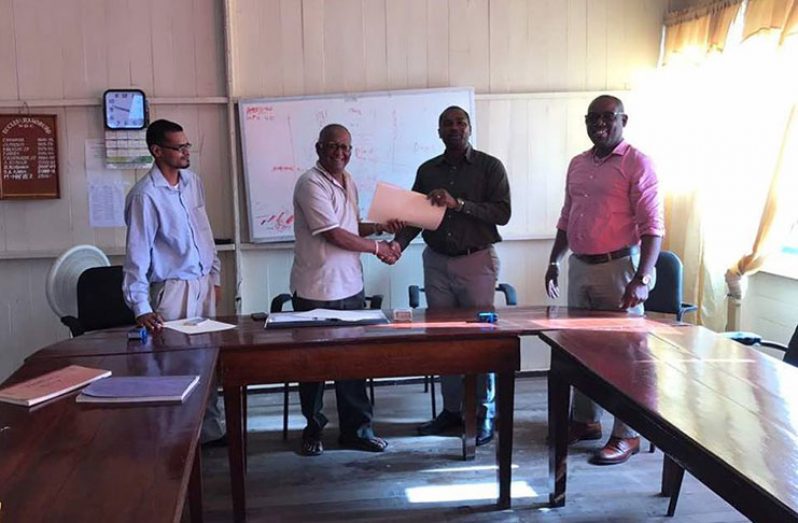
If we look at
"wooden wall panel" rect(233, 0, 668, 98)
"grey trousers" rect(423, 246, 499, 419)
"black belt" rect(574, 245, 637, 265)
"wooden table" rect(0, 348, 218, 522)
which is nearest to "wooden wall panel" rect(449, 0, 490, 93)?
"wooden wall panel" rect(233, 0, 668, 98)

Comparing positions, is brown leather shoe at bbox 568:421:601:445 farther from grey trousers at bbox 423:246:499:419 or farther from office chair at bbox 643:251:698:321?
office chair at bbox 643:251:698:321

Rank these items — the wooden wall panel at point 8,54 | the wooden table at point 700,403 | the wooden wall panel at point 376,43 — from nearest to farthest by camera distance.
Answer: the wooden table at point 700,403 → the wooden wall panel at point 8,54 → the wooden wall panel at point 376,43

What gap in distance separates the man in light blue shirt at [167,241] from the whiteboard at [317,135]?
3.47ft

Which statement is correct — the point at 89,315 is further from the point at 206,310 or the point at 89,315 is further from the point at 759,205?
the point at 759,205

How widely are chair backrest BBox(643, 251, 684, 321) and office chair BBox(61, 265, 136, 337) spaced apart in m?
2.62

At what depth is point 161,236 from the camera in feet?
9.21

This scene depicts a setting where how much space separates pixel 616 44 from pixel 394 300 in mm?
2116

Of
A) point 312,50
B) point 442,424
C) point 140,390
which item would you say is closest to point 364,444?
point 442,424

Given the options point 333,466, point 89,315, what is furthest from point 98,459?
point 89,315

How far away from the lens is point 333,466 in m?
3.14

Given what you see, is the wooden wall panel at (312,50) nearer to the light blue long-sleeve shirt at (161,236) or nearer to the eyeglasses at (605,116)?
the light blue long-sleeve shirt at (161,236)

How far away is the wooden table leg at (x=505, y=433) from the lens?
266cm

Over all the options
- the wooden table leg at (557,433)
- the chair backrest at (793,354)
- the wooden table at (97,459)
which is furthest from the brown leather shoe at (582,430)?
the wooden table at (97,459)

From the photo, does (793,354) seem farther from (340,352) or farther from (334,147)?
(334,147)
